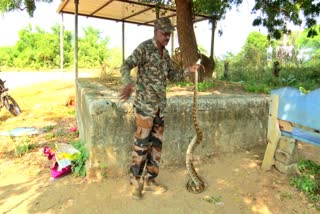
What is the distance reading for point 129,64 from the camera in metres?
2.82

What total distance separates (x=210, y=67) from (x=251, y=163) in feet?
13.8

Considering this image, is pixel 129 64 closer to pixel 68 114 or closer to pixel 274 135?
pixel 274 135

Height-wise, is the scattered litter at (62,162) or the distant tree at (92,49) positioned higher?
the distant tree at (92,49)

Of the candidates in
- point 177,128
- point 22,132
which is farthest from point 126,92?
point 22,132

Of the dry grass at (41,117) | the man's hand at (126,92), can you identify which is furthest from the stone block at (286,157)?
the dry grass at (41,117)

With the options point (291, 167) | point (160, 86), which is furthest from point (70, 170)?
point (291, 167)

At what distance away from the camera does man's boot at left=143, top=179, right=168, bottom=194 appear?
333cm

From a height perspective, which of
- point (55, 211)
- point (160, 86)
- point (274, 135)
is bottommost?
point (55, 211)

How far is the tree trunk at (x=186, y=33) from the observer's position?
6.12 meters

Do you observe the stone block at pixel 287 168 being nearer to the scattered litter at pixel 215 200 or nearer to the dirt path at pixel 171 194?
the dirt path at pixel 171 194

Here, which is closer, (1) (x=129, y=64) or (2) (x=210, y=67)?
(1) (x=129, y=64)

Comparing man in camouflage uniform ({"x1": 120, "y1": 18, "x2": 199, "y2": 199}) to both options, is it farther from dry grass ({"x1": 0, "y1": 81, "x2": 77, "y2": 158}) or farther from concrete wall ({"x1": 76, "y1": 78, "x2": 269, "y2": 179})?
dry grass ({"x1": 0, "y1": 81, "x2": 77, "y2": 158})

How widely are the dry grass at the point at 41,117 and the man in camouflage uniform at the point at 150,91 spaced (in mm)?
2626

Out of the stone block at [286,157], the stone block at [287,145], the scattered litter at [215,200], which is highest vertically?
the stone block at [287,145]
